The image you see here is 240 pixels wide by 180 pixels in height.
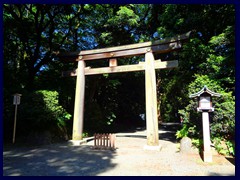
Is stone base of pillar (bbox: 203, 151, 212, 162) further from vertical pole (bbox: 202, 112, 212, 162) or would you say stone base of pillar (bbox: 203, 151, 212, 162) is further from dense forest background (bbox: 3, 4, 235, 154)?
dense forest background (bbox: 3, 4, 235, 154)

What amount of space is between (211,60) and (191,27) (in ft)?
8.46

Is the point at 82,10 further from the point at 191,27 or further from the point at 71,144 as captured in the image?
the point at 71,144

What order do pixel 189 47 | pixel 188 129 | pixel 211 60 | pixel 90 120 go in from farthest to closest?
pixel 90 120, pixel 189 47, pixel 211 60, pixel 188 129

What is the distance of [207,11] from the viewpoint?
10680 mm

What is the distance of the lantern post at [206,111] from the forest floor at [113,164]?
325mm

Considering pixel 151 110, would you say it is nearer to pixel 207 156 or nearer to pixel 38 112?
pixel 207 156

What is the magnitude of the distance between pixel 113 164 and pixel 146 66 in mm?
4712

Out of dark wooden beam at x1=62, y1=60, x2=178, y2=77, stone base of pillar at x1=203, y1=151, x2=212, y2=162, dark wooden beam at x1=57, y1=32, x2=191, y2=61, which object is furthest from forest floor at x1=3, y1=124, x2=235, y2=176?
dark wooden beam at x1=57, y1=32, x2=191, y2=61

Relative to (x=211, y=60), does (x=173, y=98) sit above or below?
below

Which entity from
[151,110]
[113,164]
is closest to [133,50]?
[151,110]

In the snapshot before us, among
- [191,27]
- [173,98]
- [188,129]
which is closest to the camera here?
[188,129]

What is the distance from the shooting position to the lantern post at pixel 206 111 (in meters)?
6.38

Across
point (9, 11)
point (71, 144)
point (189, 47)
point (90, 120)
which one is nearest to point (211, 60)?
point (189, 47)

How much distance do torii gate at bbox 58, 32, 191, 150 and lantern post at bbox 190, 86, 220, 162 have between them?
2.30 m
